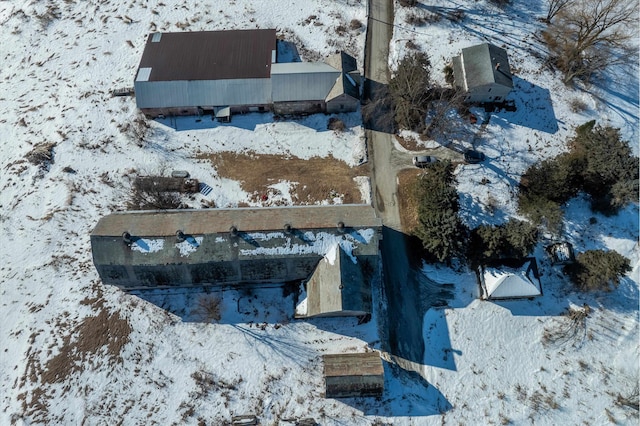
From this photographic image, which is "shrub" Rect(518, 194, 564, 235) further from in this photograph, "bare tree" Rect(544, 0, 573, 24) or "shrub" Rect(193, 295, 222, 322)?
"shrub" Rect(193, 295, 222, 322)

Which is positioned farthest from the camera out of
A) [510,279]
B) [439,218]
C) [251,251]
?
[439,218]

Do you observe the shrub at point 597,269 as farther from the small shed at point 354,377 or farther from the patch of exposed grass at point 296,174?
the patch of exposed grass at point 296,174

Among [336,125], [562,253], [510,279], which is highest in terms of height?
[336,125]

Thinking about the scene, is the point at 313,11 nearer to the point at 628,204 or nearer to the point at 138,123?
the point at 138,123

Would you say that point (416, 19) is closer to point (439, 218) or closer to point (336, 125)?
point (336, 125)

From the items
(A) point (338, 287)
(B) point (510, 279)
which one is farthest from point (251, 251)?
(B) point (510, 279)

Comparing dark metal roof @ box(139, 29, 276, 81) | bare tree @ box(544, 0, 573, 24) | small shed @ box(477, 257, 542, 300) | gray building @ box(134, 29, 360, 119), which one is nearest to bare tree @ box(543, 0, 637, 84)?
bare tree @ box(544, 0, 573, 24)

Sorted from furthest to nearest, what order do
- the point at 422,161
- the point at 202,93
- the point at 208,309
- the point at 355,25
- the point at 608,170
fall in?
the point at 355,25 < the point at 202,93 < the point at 422,161 < the point at 608,170 < the point at 208,309
